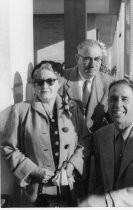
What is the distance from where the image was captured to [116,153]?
8.30 feet

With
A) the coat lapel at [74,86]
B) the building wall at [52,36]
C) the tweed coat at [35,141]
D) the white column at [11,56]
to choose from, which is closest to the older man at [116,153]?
the tweed coat at [35,141]

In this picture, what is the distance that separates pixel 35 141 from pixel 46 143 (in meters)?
0.08

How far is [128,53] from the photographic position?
3508mm

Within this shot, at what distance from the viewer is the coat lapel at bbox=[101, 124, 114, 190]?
250 cm

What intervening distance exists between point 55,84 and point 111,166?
70 centimetres

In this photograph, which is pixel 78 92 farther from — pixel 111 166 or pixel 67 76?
pixel 111 166

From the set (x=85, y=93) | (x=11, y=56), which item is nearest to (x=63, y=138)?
(x=85, y=93)

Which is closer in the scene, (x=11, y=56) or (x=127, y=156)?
(x=127, y=156)

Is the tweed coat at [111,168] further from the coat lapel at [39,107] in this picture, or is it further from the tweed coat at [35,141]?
the coat lapel at [39,107]

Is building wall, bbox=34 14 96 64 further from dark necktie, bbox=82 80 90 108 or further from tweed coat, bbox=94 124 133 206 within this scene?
tweed coat, bbox=94 124 133 206

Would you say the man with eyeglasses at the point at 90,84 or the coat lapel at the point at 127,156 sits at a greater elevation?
the man with eyeglasses at the point at 90,84

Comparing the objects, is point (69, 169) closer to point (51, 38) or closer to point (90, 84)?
point (90, 84)

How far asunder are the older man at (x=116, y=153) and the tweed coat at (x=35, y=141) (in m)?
0.13

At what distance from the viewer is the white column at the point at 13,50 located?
274 centimetres
